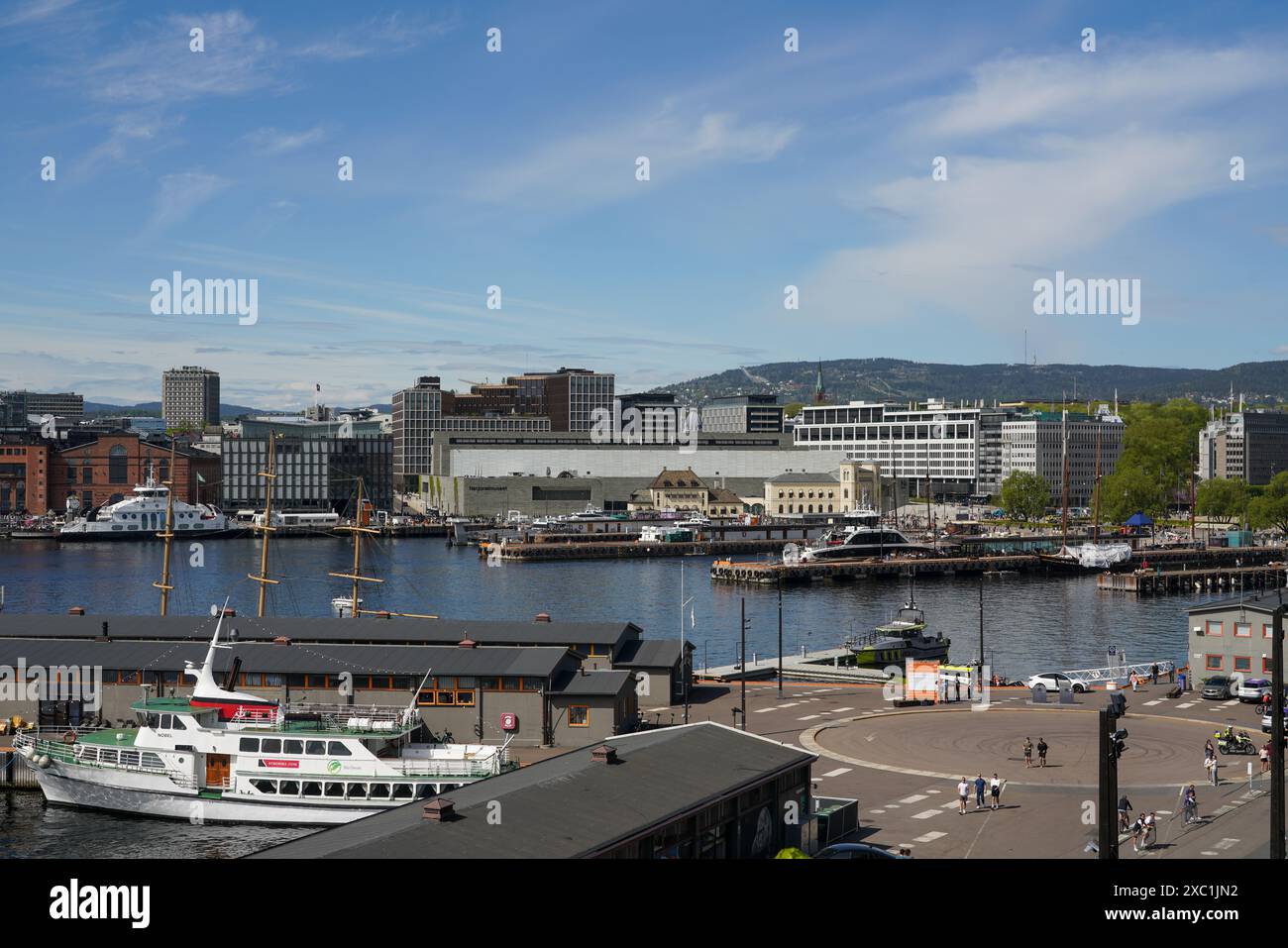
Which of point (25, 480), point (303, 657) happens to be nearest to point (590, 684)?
point (303, 657)

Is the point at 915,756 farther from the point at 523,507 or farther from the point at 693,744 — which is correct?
the point at 523,507

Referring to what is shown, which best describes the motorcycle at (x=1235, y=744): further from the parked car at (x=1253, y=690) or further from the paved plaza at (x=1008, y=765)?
the parked car at (x=1253, y=690)

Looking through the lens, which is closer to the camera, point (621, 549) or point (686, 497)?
point (621, 549)

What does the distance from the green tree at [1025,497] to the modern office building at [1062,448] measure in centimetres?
2704

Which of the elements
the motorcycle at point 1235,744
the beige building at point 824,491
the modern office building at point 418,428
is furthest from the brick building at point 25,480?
the motorcycle at point 1235,744

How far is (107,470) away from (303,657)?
12948 centimetres

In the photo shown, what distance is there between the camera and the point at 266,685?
33531 millimetres

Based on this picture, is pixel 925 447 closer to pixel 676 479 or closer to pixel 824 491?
pixel 824 491

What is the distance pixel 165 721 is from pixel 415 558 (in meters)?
85.6

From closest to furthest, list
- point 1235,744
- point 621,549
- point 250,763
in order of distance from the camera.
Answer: point 250,763 < point 1235,744 < point 621,549

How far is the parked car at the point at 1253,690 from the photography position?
3633 cm

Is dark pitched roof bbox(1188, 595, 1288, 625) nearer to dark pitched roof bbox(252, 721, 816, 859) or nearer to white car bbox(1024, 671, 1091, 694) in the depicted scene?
white car bbox(1024, 671, 1091, 694)

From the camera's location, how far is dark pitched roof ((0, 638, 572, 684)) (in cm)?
3272

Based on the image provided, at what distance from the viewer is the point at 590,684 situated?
32.4 metres
